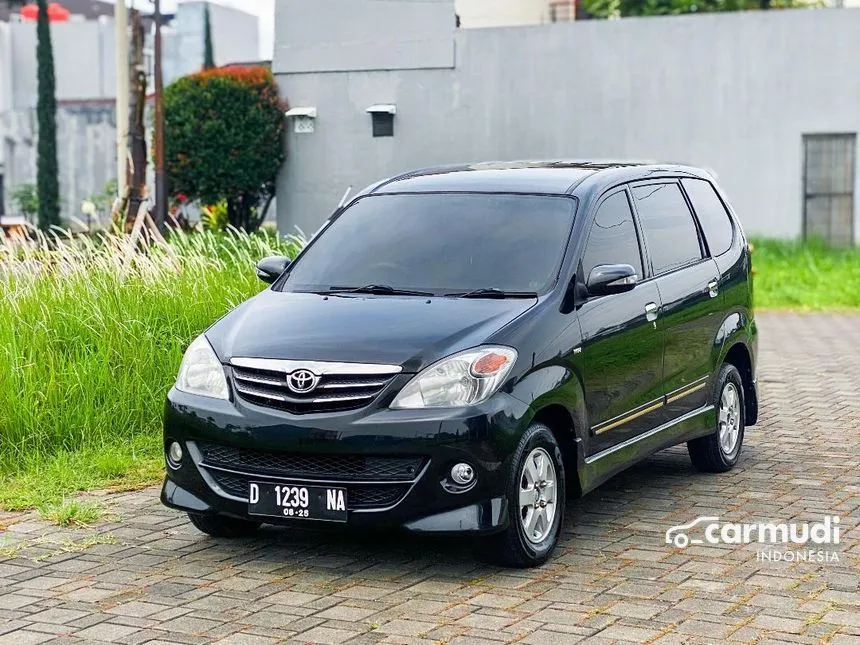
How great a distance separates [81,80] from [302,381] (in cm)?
5131

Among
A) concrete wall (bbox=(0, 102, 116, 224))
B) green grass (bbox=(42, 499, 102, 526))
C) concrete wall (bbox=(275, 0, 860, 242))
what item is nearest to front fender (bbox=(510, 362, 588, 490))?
green grass (bbox=(42, 499, 102, 526))

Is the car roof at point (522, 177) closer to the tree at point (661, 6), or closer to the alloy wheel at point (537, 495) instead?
the alloy wheel at point (537, 495)

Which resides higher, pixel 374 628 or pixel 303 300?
pixel 303 300

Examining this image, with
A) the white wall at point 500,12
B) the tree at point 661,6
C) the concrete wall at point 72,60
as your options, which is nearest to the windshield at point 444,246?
the white wall at point 500,12

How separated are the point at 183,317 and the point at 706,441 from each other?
3941mm

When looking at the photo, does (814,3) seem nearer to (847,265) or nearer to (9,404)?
(847,265)

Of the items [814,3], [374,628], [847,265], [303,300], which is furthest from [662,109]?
[374,628]

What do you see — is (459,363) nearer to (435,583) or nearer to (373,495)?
(373,495)

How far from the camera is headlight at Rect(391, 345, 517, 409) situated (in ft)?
20.2

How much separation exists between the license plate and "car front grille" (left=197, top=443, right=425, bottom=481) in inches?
2.2

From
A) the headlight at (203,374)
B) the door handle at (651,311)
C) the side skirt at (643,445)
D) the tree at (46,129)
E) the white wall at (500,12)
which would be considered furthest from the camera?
the tree at (46,129)

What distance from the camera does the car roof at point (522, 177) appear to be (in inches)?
299

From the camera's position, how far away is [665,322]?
7.77m

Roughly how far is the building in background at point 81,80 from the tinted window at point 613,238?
4087cm
